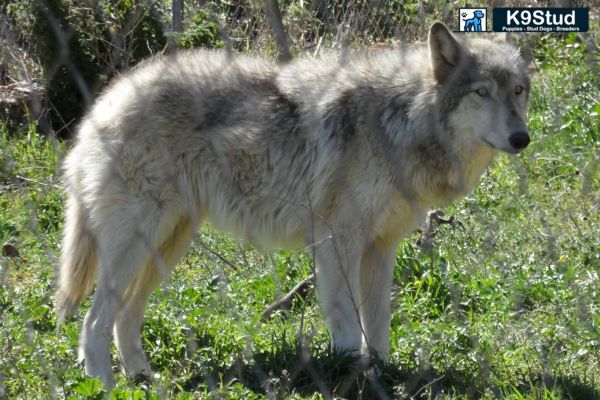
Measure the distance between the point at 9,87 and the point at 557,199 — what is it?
3.84 metres

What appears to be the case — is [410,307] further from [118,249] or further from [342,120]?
[118,249]

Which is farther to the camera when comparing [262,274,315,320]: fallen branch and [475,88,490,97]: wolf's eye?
[262,274,315,320]: fallen branch

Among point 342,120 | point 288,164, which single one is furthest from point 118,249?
point 342,120

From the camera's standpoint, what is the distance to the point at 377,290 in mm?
3928

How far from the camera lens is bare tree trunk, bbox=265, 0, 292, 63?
17.6 feet

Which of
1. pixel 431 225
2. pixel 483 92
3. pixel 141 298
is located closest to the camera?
pixel 483 92

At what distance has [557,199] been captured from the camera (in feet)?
16.7

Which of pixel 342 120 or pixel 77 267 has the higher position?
pixel 342 120

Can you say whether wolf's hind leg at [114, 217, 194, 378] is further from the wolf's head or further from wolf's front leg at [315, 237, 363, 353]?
the wolf's head

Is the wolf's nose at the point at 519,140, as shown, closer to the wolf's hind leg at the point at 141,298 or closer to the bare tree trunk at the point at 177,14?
the wolf's hind leg at the point at 141,298

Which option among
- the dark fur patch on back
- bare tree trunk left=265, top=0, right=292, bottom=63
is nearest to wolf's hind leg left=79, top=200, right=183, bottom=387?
the dark fur patch on back

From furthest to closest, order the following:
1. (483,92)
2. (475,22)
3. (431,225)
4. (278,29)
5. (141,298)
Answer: (475,22) → (278,29) → (431,225) → (141,298) → (483,92)

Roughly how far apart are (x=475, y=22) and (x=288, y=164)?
252 cm

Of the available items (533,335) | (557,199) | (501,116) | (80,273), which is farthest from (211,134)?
(557,199)
